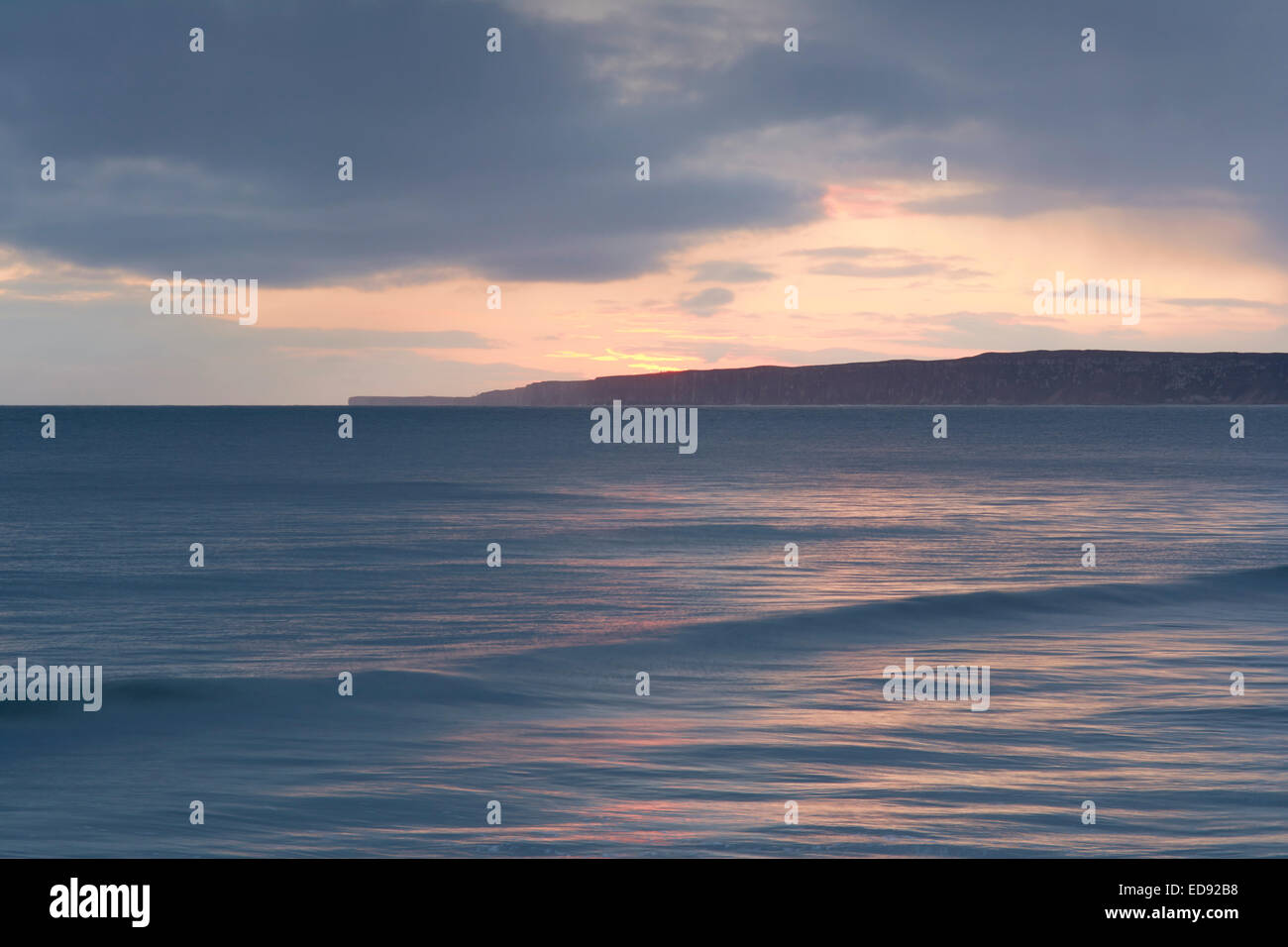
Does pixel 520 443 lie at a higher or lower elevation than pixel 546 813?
higher

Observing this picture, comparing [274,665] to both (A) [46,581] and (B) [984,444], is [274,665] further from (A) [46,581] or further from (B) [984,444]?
(B) [984,444]

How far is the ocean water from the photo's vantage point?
399 inches

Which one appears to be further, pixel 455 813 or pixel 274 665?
pixel 274 665

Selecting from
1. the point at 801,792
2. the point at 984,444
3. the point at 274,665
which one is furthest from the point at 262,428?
the point at 801,792

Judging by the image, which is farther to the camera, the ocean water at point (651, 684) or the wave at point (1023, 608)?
the wave at point (1023, 608)

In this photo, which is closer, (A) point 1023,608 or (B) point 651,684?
(B) point 651,684

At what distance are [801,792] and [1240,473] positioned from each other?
7273cm

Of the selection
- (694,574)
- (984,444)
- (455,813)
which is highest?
(984,444)

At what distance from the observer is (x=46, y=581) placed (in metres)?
27.9

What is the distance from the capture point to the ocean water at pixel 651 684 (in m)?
10.1

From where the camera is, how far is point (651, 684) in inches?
662

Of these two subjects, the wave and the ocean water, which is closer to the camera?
the ocean water

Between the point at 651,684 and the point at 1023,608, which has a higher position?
the point at 1023,608

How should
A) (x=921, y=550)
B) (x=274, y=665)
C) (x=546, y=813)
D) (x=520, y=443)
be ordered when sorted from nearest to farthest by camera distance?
(x=546, y=813) < (x=274, y=665) < (x=921, y=550) < (x=520, y=443)
